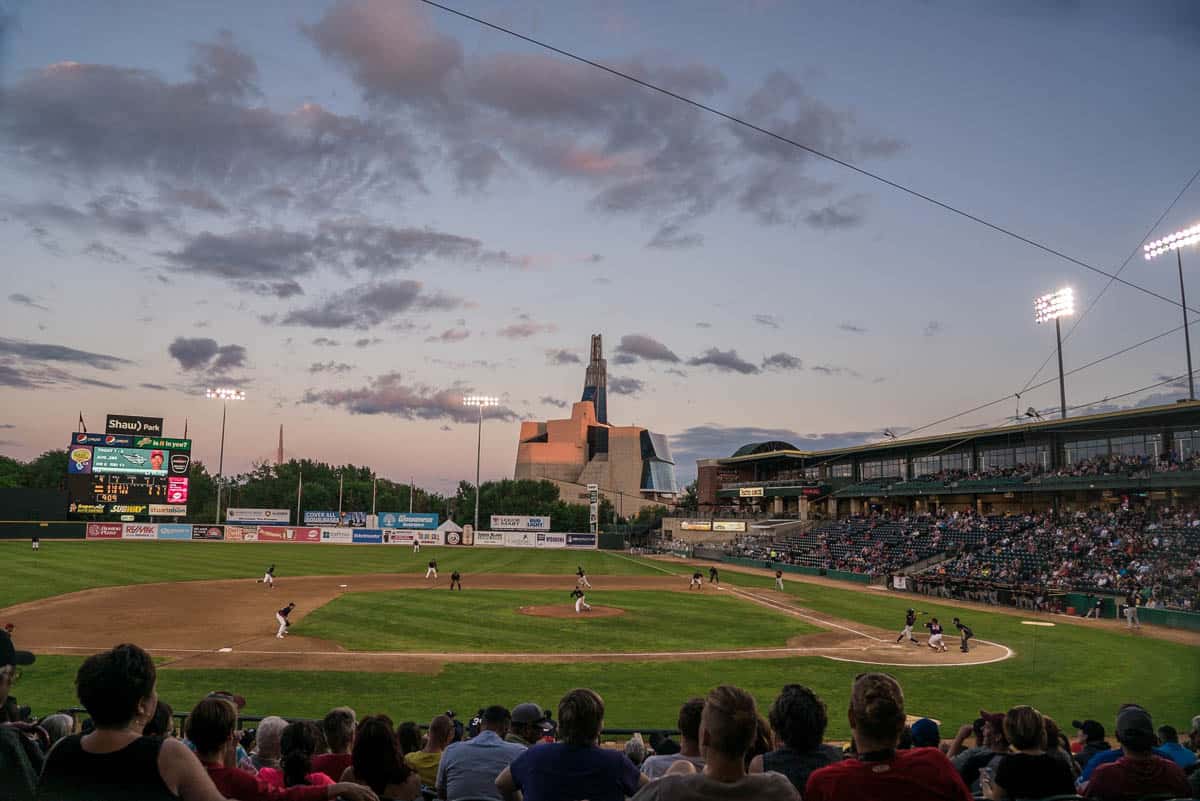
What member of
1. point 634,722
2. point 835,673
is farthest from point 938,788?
point 835,673

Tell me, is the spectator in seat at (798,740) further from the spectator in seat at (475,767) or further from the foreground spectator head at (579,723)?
the spectator in seat at (475,767)

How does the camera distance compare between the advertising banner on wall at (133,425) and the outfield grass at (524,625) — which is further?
the advertising banner on wall at (133,425)

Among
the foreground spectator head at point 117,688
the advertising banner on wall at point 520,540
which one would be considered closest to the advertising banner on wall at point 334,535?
the advertising banner on wall at point 520,540

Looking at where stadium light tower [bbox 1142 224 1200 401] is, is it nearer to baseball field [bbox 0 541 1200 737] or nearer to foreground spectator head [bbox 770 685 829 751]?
baseball field [bbox 0 541 1200 737]

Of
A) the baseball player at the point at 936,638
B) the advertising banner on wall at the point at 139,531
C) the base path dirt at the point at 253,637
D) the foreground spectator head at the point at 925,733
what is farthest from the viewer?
the advertising banner on wall at the point at 139,531

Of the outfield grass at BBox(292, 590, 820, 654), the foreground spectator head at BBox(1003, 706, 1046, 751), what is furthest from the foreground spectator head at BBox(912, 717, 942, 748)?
the outfield grass at BBox(292, 590, 820, 654)

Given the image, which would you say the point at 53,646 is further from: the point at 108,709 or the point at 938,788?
the point at 938,788

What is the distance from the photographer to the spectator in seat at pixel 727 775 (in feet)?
11.4

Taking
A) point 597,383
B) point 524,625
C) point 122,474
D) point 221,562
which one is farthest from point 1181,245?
point 597,383

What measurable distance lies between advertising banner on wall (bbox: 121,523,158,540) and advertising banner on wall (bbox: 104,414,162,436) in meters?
11.6

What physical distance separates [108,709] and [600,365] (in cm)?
17132

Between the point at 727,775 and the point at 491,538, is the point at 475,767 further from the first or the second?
the point at 491,538

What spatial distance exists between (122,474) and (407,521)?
100 feet

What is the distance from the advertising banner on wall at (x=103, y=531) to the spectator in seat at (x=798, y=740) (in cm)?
8365
